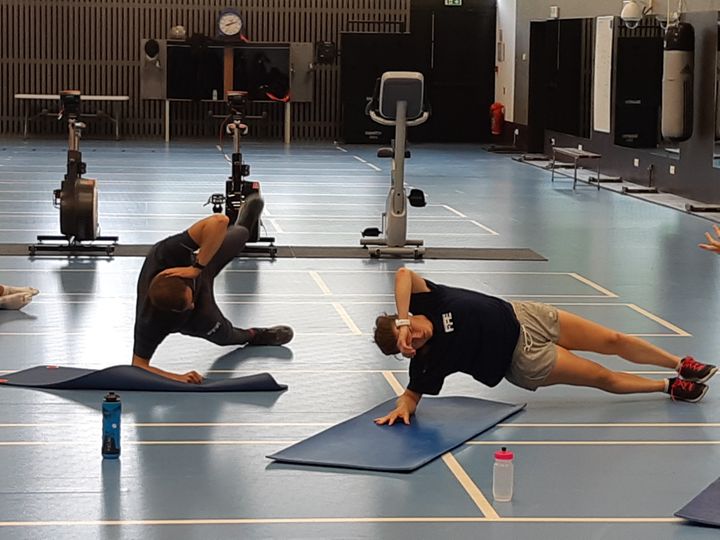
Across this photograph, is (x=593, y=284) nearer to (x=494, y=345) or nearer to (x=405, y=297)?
(x=494, y=345)

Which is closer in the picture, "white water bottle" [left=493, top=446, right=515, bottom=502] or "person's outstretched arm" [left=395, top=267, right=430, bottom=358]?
"white water bottle" [left=493, top=446, right=515, bottom=502]

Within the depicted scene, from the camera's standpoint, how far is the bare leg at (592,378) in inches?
248

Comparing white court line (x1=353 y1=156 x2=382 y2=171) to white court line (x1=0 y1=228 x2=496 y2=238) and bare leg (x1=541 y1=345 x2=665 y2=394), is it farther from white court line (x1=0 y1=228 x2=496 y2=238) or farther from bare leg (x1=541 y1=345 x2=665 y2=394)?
bare leg (x1=541 y1=345 x2=665 y2=394)

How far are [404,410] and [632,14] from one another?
1191cm

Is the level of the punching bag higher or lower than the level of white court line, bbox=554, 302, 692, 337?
higher

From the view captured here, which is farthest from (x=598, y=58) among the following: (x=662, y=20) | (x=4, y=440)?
(x=4, y=440)

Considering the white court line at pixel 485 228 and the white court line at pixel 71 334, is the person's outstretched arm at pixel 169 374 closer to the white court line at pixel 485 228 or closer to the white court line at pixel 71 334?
A: the white court line at pixel 71 334

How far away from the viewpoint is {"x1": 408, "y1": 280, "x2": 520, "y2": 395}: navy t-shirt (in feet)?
19.6

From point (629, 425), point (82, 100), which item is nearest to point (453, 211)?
point (629, 425)

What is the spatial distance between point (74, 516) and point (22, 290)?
4.29 metres

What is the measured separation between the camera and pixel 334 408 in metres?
6.41

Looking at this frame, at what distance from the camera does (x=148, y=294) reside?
6703 millimetres

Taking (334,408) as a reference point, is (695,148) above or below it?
above

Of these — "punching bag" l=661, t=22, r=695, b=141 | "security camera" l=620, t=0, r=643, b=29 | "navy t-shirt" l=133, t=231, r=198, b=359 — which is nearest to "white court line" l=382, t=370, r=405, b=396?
"navy t-shirt" l=133, t=231, r=198, b=359
